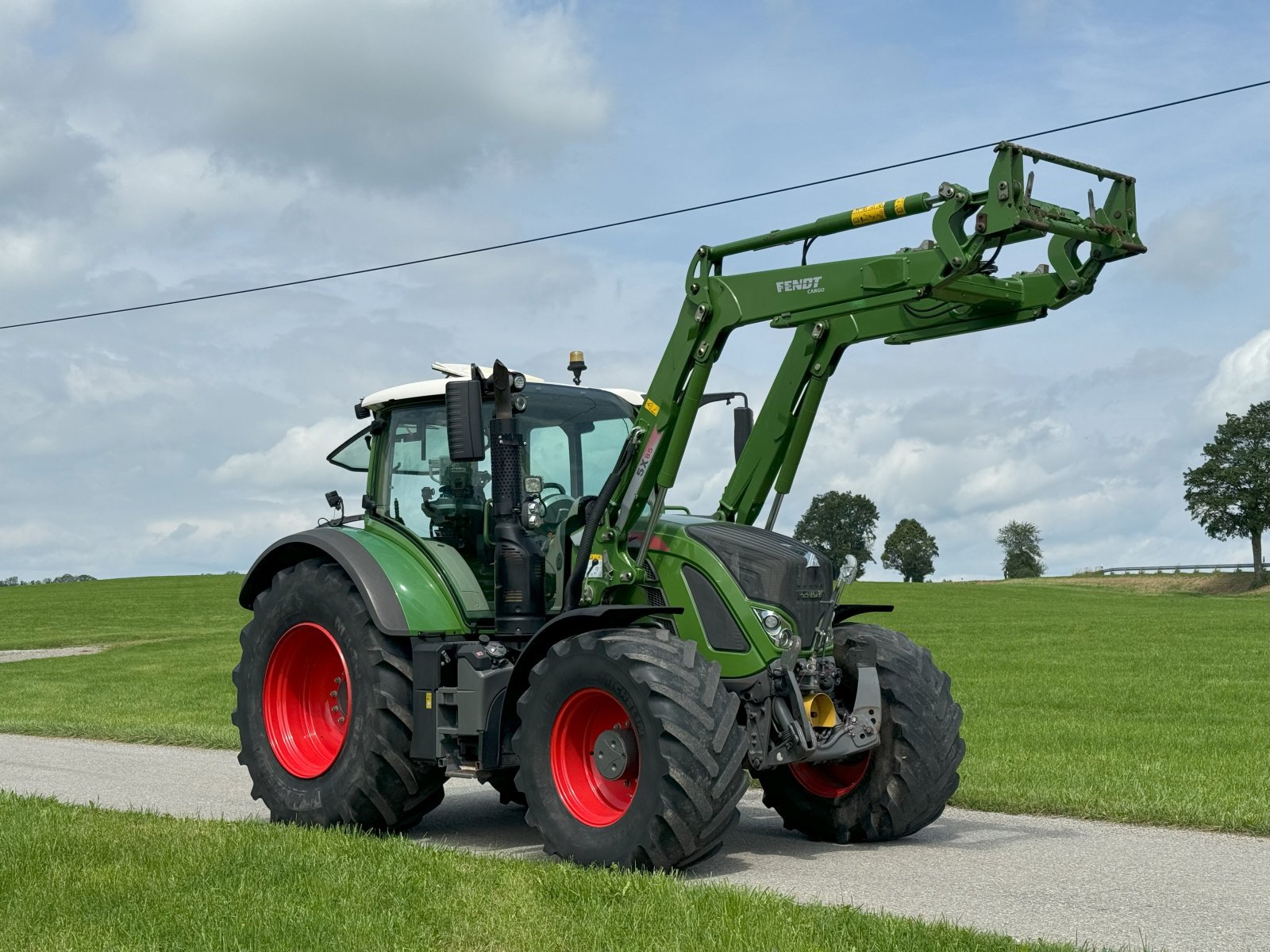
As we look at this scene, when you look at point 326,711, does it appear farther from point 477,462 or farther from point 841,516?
point 841,516

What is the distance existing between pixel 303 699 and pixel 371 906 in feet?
11.4

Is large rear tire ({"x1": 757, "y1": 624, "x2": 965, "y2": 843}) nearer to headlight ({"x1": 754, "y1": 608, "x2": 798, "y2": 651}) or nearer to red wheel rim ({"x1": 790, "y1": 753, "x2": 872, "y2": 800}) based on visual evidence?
red wheel rim ({"x1": 790, "y1": 753, "x2": 872, "y2": 800})

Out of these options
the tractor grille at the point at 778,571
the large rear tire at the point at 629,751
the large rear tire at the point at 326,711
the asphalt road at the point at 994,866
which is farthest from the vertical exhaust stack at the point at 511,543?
the asphalt road at the point at 994,866

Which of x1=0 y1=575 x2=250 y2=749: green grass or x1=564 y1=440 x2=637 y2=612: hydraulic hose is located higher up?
x1=564 y1=440 x2=637 y2=612: hydraulic hose

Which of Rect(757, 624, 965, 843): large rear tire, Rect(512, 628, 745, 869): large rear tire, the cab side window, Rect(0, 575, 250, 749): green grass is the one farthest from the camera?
Rect(0, 575, 250, 749): green grass

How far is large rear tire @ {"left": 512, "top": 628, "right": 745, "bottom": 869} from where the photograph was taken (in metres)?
7.07

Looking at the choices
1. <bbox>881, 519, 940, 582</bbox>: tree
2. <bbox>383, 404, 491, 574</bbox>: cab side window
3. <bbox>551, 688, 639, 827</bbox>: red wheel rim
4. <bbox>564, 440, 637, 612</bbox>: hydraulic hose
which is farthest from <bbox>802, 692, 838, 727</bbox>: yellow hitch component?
<bbox>881, 519, 940, 582</bbox>: tree

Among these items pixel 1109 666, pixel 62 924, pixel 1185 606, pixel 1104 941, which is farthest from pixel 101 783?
pixel 1185 606

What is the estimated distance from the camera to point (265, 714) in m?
9.52

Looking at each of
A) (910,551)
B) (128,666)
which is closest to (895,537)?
(910,551)

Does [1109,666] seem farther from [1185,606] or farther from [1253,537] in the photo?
[1253,537]

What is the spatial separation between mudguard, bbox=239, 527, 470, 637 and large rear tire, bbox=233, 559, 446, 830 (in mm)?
170

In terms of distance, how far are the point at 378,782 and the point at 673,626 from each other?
80.2 inches

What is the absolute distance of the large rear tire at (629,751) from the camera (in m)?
7.07
